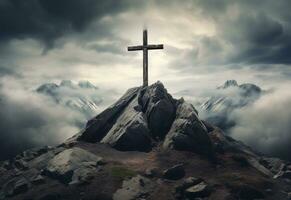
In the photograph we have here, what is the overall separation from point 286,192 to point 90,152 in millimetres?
54361

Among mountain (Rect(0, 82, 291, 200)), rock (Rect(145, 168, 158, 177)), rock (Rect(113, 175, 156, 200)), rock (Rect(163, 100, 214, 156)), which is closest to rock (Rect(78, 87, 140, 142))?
mountain (Rect(0, 82, 291, 200))

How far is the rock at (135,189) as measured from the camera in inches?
4513

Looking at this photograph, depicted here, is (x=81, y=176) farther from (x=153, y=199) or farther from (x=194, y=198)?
(x=194, y=198)

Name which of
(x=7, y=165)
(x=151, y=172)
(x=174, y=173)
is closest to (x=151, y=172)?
(x=151, y=172)

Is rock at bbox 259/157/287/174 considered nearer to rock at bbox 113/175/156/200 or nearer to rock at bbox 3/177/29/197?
rock at bbox 113/175/156/200

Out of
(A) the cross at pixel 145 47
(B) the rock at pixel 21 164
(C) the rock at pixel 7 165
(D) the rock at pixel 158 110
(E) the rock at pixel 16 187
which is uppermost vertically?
(A) the cross at pixel 145 47

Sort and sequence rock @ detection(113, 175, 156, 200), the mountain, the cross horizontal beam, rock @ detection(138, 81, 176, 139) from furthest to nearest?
rock @ detection(138, 81, 176, 139) → the cross horizontal beam → the mountain → rock @ detection(113, 175, 156, 200)

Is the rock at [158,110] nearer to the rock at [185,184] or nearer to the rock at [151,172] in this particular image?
the rock at [151,172]

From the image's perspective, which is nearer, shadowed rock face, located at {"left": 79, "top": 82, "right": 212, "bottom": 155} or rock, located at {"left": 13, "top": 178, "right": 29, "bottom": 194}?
rock, located at {"left": 13, "top": 178, "right": 29, "bottom": 194}

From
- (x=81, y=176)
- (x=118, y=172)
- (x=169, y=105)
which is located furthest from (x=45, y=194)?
(x=169, y=105)

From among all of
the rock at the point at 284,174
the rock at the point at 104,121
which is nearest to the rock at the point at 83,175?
the rock at the point at 104,121

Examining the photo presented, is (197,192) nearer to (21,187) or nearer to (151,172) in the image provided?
(151,172)

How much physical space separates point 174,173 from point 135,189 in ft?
42.2

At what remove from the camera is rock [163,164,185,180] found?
125m
